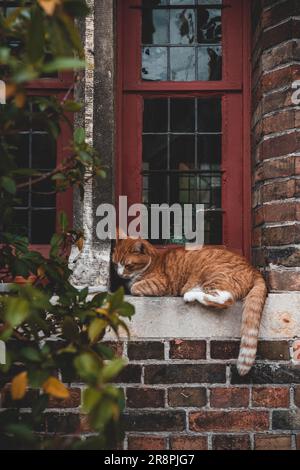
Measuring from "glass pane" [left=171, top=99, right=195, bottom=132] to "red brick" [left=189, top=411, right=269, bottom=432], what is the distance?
5.15 ft

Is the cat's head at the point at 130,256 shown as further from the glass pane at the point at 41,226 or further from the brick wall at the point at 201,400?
the brick wall at the point at 201,400

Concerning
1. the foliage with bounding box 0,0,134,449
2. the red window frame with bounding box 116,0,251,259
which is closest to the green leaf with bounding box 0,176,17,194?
the foliage with bounding box 0,0,134,449

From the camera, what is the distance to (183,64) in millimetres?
3162

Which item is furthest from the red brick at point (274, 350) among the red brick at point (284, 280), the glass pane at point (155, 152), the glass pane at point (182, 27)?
the glass pane at point (182, 27)

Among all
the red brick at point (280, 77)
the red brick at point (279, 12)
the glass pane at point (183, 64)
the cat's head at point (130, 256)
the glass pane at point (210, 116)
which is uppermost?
the red brick at point (279, 12)

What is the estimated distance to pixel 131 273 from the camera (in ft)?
10.3

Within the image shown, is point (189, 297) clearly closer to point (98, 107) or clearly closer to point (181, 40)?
point (98, 107)

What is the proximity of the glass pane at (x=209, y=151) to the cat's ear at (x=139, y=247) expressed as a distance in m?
0.55

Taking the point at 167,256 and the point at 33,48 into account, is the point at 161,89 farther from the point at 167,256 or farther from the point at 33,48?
the point at 33,48

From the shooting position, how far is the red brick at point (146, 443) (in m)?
2.70

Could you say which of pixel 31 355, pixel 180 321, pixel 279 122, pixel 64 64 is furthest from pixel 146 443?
pixel 64 64

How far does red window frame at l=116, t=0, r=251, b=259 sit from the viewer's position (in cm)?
308

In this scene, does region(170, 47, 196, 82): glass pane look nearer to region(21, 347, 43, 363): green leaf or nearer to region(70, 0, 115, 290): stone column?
region(70, 0, 115, 290): stone column

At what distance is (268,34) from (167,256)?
4.30 feet
